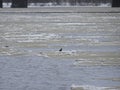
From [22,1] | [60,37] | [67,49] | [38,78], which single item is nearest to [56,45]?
[67,49]

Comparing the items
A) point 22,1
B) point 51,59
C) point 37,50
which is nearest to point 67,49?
point 37,50

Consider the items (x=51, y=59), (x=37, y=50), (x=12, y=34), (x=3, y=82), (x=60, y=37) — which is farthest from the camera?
(x=12, y=34)

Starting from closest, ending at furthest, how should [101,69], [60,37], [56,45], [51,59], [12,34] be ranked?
[101,69], [51,59], [56,45], [60,37], [12,34]

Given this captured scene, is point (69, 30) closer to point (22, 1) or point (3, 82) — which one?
point (3, 82)

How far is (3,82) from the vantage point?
215 inches

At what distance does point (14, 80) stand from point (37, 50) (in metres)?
2.58

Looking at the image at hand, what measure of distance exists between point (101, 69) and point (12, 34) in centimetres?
505

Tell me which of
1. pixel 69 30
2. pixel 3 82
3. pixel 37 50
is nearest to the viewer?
pixel 3 82

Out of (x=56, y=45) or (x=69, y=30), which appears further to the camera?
(x=69, y=30)

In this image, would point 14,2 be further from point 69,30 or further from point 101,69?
point 101,69

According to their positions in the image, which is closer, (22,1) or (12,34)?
(12,34)

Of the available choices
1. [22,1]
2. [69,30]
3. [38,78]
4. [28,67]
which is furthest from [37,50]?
[22,1]

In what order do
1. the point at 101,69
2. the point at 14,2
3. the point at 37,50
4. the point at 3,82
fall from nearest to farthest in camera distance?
the point at 3,82
the point at 101,69
the point at 37,50
the point at 14,2

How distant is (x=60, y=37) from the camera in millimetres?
10281
